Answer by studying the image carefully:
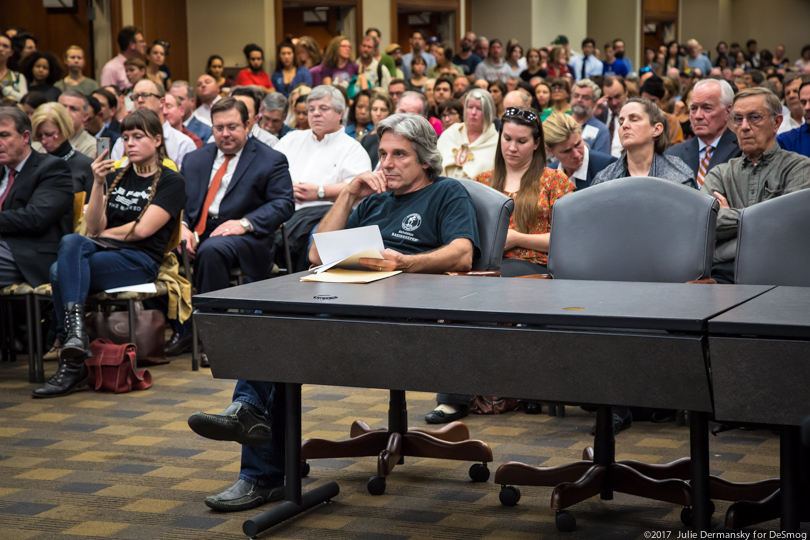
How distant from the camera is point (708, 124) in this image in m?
4.53

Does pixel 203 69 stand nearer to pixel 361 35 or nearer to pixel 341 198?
pixel 361 35

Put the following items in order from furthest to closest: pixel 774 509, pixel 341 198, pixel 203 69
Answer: pixel 203 69
pixel 341 198
pixel 774 509

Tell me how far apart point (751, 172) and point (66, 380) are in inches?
122

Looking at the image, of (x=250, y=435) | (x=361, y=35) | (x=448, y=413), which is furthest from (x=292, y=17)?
(x=250, y=435)

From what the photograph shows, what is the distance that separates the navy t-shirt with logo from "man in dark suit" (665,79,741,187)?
69.5 inches

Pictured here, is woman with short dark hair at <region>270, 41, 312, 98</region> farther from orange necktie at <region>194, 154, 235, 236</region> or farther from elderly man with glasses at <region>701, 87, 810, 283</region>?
elderly man with glasses at <region>701, 87, 810, 283</region>

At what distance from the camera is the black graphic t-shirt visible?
4.64 meters

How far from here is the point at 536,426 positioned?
142 inches

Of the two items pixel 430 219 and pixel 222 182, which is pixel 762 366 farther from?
pixel 222 182

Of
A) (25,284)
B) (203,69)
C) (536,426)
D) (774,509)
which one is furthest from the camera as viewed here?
(203,69)

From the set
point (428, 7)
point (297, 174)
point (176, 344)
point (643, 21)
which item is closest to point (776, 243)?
point (176, 344)

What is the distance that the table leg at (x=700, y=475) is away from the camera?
2.15 m

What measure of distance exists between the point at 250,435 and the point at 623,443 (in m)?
1.43

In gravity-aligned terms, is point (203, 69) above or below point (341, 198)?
above
